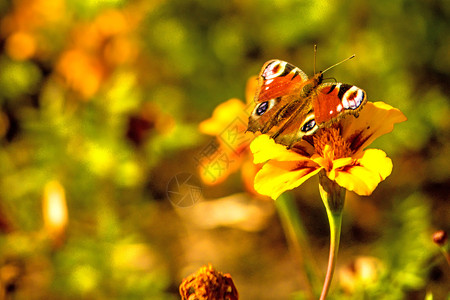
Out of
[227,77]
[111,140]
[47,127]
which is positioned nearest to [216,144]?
[111,140]

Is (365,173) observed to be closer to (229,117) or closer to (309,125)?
(309,125)

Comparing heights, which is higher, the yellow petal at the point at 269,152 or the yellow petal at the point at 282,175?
the yellow petal at the point at 269,152

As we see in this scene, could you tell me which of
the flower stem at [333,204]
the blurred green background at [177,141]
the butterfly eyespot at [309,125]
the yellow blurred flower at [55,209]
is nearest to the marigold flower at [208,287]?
the flower stem at [333,204]

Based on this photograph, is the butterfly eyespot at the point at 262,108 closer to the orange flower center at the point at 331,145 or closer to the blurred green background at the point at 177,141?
the orange flower center at the point at 331,145

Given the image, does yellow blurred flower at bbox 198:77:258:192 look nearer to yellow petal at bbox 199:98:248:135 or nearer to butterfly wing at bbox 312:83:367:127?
yellow petal at bbox 199:98:248:135

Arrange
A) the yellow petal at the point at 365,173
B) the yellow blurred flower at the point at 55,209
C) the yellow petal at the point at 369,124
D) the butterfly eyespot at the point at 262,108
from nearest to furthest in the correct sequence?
1. the yellow petal at the point at 365,173
2. the yellow petal at the point at 369,124
3. the butterfly eyespot at the point at 262,108
4. the yellow blurred flower at the point at 55,209

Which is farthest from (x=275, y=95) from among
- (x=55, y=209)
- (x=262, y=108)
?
(x=55, y=209)
